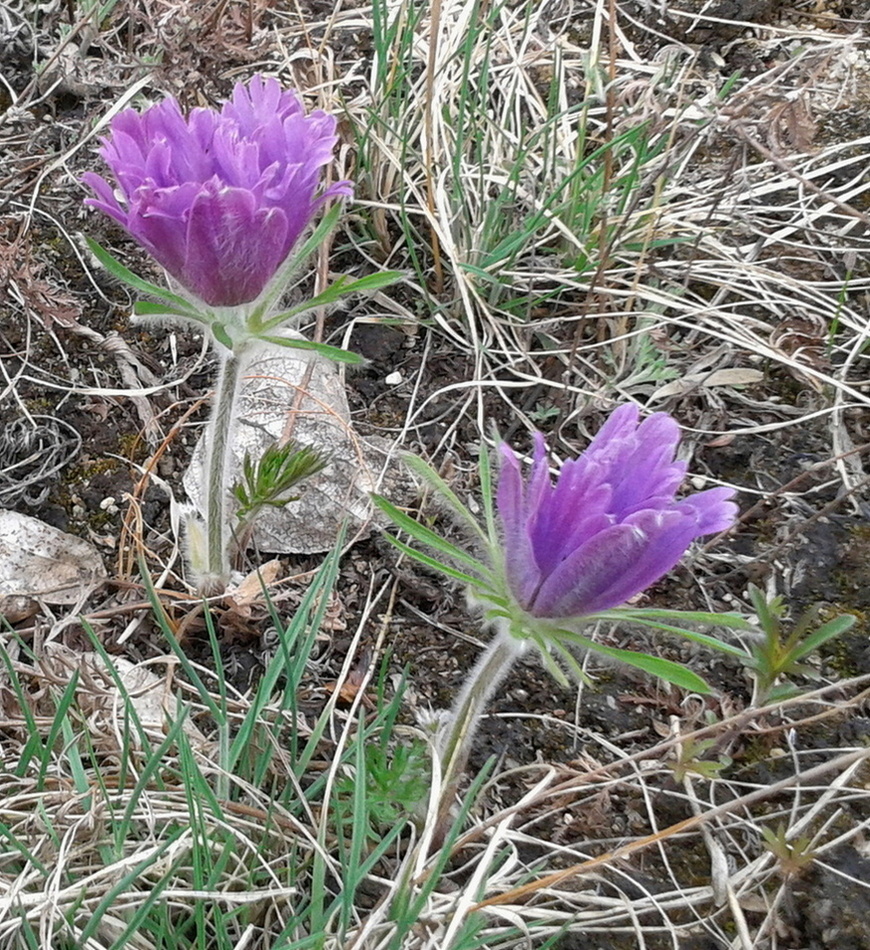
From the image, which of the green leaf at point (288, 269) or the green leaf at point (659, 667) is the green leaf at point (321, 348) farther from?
the green leaf at point (659, 667)

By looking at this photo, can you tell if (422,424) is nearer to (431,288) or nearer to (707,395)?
(431,288)

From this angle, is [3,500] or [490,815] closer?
[490,815]

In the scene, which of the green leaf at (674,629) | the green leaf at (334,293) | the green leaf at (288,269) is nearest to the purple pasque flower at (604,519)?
the green leaf at (674,629)

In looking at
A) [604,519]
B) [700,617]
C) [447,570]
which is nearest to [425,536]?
[447,570]

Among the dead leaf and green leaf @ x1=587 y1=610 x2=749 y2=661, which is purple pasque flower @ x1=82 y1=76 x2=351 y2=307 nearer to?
green leaf @ x1=587 y1=610 x2=749 y2=661

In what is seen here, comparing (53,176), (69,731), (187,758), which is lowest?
(69,731)

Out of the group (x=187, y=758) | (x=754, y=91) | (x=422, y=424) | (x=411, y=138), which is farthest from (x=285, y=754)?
(x=754, y=91)

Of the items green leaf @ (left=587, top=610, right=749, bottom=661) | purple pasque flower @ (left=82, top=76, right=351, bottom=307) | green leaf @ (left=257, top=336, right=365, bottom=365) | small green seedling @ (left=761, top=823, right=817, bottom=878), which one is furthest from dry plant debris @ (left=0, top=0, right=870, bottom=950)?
purple pasque flower @ (left=82, top=76, right=351, bottom=307)
